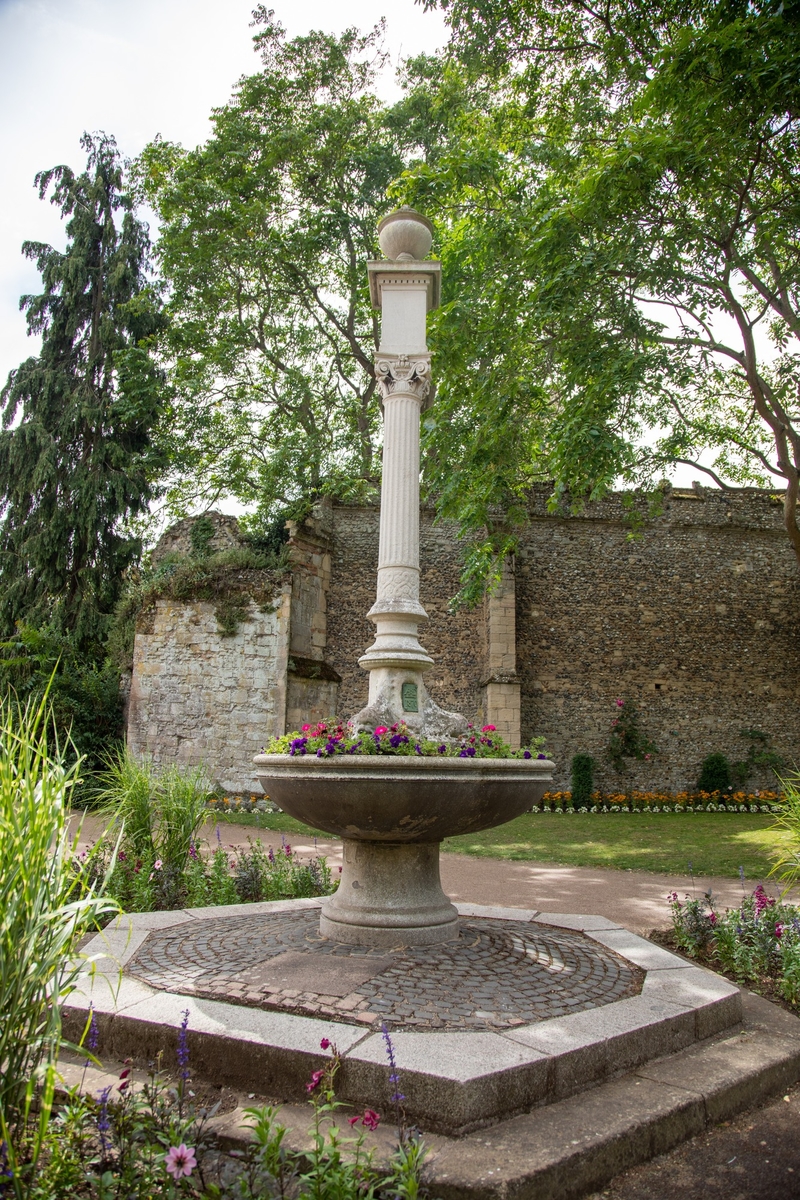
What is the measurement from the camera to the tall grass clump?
175cm

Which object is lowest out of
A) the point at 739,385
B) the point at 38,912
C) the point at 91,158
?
the point at 38,912

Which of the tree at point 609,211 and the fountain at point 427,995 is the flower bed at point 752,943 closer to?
the fountain at point 427,995

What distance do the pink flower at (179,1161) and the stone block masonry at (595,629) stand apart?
39.8ft

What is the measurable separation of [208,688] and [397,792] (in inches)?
423

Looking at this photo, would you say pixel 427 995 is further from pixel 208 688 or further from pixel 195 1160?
pixel 208 688

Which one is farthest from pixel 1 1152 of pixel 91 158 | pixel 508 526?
pixel 91 158

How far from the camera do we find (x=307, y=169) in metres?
16.0

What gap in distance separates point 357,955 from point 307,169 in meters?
16.7

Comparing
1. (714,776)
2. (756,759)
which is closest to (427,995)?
(714,776)

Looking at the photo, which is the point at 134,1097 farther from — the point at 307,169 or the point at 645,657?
the point at 307,169

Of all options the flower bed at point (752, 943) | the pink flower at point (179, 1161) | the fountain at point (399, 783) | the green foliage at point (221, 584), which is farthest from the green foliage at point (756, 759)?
the pink flower at point (179, 1161)

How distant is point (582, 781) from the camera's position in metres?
15.0

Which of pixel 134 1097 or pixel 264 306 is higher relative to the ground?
pixel 264 306

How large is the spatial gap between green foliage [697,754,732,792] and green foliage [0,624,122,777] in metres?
11.7
